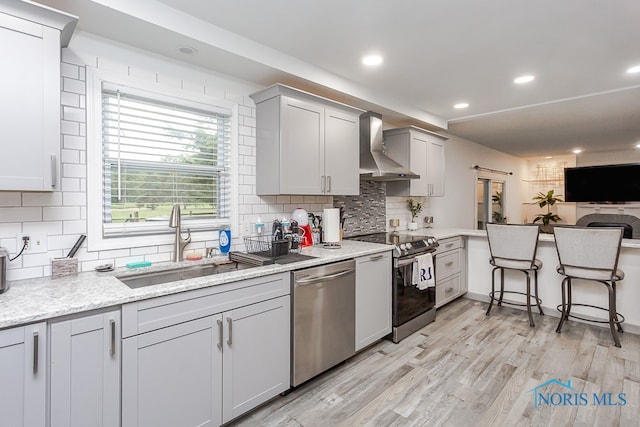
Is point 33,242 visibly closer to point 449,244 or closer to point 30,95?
point 30,95

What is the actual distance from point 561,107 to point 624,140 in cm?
371

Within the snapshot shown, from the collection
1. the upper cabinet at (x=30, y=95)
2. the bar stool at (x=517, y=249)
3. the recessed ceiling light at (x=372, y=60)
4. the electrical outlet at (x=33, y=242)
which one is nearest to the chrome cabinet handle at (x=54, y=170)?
the upper cabinet at (x=30, y=95)

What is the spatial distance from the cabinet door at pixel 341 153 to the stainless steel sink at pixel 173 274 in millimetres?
1178

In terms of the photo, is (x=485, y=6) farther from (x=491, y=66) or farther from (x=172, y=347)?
(x=172, y=347)

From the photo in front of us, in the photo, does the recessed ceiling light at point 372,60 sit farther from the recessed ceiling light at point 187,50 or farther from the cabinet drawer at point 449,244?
the cabinet drawer at point 449,244

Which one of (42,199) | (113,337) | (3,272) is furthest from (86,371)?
(42,199)

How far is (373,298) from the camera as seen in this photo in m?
2.96

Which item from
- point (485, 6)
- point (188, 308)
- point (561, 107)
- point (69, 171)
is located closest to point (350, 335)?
point (188, 308)

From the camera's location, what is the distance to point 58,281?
71.5 inches

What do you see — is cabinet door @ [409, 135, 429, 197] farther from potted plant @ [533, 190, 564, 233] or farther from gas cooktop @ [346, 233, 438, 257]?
potted plant @ [533, 190, 564, 233]

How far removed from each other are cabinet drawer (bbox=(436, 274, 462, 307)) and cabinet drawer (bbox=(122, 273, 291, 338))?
2459mm

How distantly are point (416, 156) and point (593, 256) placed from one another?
6.95ft

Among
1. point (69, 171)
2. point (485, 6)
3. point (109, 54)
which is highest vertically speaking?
point (485, 6)

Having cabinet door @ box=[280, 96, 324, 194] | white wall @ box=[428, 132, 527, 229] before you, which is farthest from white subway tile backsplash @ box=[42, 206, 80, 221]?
white wall @ box=[428, 132, 527, 229]
